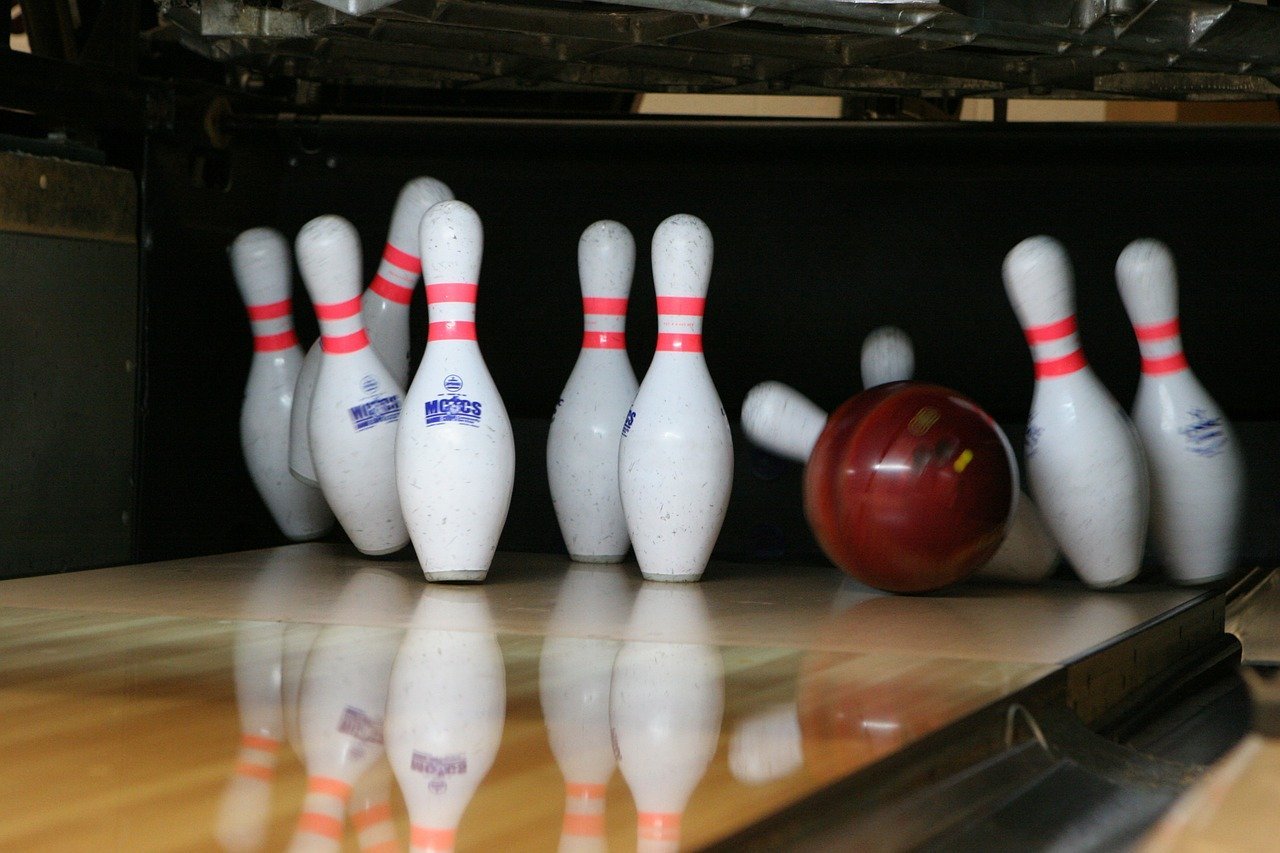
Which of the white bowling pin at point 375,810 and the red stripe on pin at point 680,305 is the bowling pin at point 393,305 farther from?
the white bowling pin at point 375,810

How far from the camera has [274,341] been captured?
2344 millimetres

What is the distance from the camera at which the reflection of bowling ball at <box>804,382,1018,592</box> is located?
1744 millimetres

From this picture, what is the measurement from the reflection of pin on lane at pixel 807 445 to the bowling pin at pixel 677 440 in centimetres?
14

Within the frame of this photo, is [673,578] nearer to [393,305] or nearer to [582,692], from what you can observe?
[393,305]

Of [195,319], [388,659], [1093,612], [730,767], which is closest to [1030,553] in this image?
[1093,612]

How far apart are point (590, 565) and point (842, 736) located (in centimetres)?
114

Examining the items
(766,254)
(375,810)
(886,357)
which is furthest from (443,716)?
(766,254)

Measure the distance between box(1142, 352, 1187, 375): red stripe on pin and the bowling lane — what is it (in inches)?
11.4

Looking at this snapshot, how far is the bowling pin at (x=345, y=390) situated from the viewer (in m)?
2.03

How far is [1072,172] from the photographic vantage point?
234 centimetres

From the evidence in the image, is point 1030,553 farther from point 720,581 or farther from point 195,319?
point 195,319

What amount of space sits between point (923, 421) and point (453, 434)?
547 mm

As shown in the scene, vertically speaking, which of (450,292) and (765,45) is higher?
(765,45)

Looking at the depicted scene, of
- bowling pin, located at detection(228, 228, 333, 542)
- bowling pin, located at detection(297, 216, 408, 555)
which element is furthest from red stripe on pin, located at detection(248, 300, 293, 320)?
bowling pin, located at detection(297, 216, 408, 555)
